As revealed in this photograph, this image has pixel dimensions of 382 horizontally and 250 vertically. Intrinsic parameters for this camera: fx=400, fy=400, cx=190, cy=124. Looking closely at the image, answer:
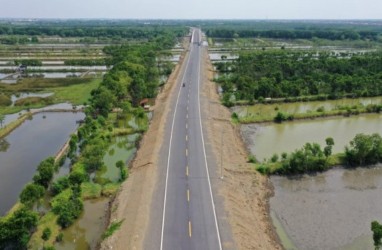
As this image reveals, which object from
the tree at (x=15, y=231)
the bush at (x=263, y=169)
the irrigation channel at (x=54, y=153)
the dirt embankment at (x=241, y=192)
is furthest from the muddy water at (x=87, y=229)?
the bush at (x=263, y=169)

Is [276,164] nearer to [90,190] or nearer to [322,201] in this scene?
[322,201]

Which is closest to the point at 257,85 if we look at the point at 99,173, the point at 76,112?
the point at 76,112

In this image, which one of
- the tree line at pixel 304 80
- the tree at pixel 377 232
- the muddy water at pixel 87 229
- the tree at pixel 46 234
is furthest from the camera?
the tree line at pixel 304 80

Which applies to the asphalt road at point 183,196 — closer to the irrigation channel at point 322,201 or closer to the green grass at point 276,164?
the green grass at point 276,164

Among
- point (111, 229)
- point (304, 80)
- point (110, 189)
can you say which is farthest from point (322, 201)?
point (304, 80)

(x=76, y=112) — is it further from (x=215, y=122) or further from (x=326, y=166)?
(x=326, y=166)

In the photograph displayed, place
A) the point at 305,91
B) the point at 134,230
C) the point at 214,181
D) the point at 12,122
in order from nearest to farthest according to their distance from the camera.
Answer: the point at 134,230 → the point at 214,181 → the point at 12,122 → the point at 305,91
